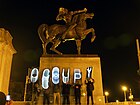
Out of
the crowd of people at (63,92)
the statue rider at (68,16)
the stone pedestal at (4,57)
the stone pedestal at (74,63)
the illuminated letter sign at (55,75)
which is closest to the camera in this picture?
the crowd of people at (63,92)

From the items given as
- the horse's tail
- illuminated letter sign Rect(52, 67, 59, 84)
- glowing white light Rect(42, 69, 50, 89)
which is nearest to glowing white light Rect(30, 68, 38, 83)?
glowing white light Rect(42, 69, 50, 89)

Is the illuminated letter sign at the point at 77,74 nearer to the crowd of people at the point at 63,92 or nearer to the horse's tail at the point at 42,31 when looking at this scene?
the crowd of people at the point at 63,92

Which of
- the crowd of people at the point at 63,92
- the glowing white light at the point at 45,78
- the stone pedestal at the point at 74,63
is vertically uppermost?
the stone pedestal at the point at 74,63

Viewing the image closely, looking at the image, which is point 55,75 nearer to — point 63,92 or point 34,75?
point 34,75

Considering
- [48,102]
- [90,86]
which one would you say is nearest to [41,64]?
[48,102]

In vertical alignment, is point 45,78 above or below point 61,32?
below

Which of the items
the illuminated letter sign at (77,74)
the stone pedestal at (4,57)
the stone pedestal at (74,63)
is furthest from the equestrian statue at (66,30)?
the stone pedestal at (4,57)

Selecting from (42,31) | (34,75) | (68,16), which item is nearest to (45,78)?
(34,75)

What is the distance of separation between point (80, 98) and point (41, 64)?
4053mm

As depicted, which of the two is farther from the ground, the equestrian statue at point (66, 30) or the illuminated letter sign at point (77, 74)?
the equestrian statue at point (66, 30)

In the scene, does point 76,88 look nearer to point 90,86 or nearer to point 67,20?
point 90,86

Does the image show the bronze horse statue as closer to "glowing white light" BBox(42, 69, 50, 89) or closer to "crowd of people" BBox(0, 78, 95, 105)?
"glowing white light" BBox(42, 69, 50, 89)

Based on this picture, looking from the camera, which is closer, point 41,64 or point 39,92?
point 39,92

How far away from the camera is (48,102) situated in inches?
613
